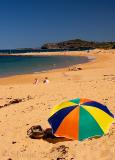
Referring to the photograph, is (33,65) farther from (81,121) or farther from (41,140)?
(81,121)

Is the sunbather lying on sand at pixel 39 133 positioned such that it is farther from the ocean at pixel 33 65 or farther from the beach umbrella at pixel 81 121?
the ocean at pixel 33 65

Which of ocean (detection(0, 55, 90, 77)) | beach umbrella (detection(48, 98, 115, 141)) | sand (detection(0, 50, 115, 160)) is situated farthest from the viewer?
ocean (detection(0, 55, 90, 77))

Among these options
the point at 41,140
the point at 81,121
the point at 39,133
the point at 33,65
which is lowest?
the point at 33,65

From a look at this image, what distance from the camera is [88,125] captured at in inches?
335

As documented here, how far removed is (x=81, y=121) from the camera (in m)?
8.55

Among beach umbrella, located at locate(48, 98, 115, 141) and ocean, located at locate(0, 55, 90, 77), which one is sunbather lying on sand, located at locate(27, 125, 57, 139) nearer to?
beach umbrella, located at locate(48, 98, 115, 141)

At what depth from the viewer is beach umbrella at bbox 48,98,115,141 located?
8.53m

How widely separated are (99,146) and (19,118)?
3.88 meters

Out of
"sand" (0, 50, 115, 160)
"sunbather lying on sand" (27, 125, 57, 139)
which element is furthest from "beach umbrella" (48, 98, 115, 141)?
"sunbather lying on sand" (27, 125, 57, 139)

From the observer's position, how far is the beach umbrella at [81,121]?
8531 mm

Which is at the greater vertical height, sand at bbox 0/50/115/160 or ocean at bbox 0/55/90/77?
sand at bbox 0/50/115/160

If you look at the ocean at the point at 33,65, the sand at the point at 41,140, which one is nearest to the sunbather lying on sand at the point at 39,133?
the sand at the point at 41,140

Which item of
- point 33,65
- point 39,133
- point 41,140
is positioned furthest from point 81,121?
point 33,65

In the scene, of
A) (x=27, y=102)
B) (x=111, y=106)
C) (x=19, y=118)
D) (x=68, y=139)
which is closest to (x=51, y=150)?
(x=68, y=139)
